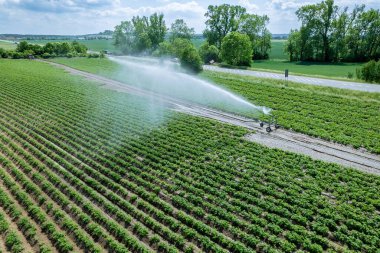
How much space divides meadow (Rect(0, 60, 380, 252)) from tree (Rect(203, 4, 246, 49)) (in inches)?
3204

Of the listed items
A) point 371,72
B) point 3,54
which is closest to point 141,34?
point 3,54

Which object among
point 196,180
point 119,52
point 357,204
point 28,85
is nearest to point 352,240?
point 357,204

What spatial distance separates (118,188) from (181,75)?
45850 millimetres

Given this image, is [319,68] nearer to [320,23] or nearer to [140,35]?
[320,23]

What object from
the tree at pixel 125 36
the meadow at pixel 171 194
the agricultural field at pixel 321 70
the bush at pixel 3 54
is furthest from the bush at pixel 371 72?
the bush at pixel 3 54

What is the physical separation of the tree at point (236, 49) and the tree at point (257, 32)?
27.1 meters

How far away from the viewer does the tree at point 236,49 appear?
77.1 meters

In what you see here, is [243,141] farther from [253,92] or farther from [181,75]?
[181,75]

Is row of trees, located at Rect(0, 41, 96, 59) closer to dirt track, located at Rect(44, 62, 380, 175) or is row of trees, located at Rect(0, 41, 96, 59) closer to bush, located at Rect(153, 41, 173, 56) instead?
bush, located at Rect(153, 41, 173, 56)


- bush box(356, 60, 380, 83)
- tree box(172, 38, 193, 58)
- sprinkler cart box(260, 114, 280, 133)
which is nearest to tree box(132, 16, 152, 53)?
tree box(172, 38, 193, 58)

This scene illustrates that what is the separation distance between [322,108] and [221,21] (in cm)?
7767

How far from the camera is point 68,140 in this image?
92.7ft

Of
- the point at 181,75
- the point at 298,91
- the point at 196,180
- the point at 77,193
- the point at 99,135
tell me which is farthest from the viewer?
the point at 181,75

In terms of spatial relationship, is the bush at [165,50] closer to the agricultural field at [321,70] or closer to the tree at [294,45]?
the agricultural field at [321,70]
